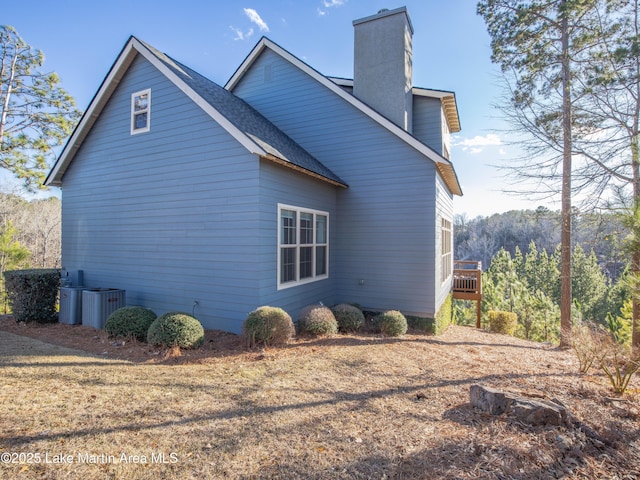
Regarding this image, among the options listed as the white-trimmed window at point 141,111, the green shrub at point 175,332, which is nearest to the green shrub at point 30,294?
the green shrub at point 175,332

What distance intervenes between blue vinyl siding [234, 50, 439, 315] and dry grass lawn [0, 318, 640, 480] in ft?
11.1

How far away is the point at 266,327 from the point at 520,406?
4.26 metres

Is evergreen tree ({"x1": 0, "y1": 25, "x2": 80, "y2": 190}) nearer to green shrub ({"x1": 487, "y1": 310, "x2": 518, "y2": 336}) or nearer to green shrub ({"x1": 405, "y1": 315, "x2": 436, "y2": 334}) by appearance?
green shrub ({"x1": 405, "y1": 315, "x2": 436, "y2": 334})

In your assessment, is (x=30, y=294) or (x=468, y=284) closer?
(x=30, y=294)

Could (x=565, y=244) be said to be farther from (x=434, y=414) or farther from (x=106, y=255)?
(x=106, y=255)

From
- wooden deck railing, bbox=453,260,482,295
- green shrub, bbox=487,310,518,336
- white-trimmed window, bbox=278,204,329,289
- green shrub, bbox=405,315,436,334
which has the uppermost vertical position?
white-trimmed window, bbox=278,204,329,289

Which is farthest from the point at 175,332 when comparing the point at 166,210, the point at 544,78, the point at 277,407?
the point at 544,78

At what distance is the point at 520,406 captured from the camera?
3748 millimetres

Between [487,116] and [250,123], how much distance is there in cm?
763

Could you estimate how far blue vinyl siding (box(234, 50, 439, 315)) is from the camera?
29.6 ft

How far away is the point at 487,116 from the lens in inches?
426

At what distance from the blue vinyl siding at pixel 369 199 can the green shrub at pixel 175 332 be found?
4632 millimetres

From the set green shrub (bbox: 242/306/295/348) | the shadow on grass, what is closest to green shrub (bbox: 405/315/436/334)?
the shadow on grass

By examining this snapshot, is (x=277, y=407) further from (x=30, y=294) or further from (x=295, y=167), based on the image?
(x=30, y=294)
